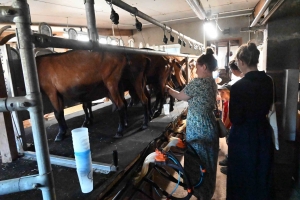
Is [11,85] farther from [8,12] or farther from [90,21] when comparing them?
[8,12]

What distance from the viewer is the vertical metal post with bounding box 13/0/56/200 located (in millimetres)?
635

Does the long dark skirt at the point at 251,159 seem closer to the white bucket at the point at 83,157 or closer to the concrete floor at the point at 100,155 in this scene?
the concrete floor at the point at 100,155

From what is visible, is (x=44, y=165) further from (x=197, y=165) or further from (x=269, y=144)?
(x=269, y=144)

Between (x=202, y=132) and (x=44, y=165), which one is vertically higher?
(x=44, y=165)

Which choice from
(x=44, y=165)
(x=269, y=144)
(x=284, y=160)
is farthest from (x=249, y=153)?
(x=44, y=165)

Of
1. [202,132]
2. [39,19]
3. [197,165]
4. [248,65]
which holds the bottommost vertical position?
[197,165]

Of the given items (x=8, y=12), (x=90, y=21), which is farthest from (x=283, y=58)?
(x=8, y=12)

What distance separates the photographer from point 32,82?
646 millimetres

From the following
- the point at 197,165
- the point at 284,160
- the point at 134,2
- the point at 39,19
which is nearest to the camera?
the point at 197,165

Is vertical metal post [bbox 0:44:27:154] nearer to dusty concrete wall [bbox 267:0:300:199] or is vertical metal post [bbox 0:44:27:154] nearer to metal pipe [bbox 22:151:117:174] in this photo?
metal pipe [bbox 22:151:117:174]

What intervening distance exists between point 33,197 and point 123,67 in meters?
1.33

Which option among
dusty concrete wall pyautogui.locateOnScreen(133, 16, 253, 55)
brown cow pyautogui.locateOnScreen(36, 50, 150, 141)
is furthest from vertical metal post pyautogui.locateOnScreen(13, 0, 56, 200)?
dusty concrete wall pyautogui.locateOnScreen(133, 16, 253, 55)

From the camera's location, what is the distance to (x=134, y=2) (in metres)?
4.47

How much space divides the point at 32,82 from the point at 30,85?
12mm
